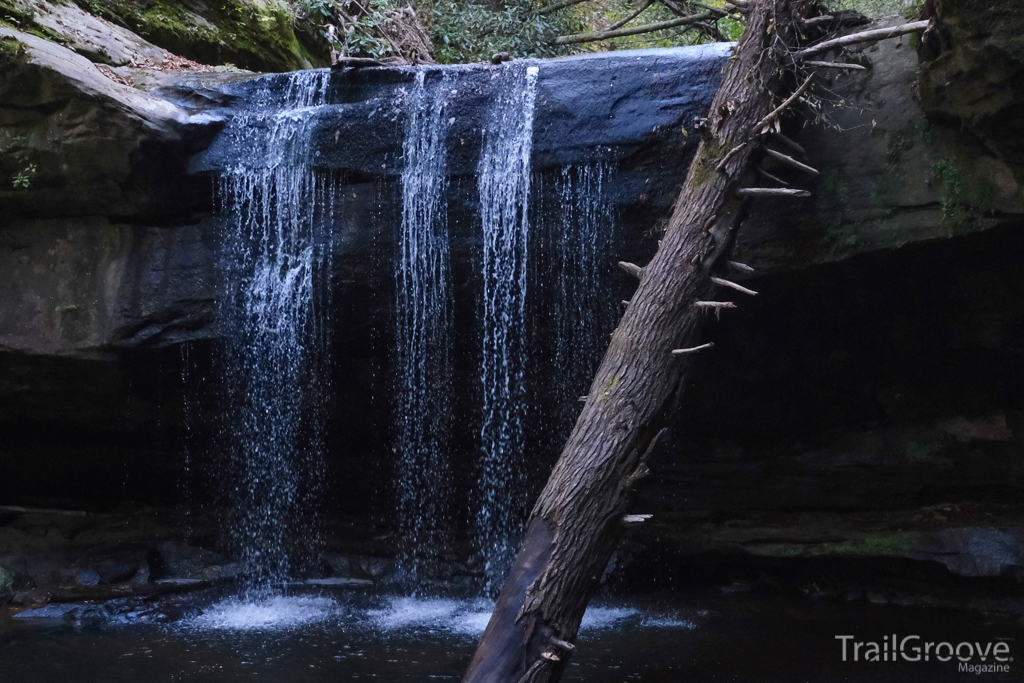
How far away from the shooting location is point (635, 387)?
14.5 feet

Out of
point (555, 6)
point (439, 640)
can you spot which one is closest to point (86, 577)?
point (439, 640)

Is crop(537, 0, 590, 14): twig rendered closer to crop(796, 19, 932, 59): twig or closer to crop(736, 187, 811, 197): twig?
crop(796, 19, 932, 59): twig

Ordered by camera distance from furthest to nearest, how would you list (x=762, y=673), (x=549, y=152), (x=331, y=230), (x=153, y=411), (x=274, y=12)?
(x=274, y=12) < (x=153, y=411) < (x=331, y=230) < (x=549, y=152) < (x=762, y=673)

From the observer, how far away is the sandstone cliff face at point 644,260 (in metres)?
5.61

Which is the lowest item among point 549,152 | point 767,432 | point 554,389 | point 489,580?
point 489,580

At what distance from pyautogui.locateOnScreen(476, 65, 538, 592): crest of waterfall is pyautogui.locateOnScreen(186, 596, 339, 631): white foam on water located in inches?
78.2

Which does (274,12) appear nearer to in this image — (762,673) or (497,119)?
(497,119)

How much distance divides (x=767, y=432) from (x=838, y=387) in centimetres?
68

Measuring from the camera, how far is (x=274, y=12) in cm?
944

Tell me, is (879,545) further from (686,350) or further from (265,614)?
(265,614)

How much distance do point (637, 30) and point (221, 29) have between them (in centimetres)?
492

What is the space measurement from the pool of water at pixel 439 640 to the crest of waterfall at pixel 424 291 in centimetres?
151

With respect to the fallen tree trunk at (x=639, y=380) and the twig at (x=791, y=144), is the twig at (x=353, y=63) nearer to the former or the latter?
the fallen tree trunk at (x=639, y=380)

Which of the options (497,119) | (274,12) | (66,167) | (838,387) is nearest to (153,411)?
(66,167)
